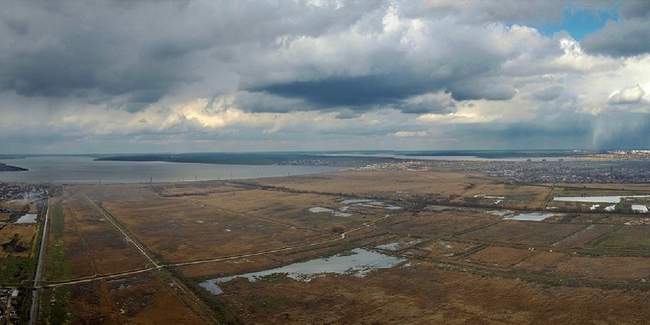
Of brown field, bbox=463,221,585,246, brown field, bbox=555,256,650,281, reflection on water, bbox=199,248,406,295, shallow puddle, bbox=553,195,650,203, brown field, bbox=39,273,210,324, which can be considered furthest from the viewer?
shallow puddle, bbox=553,195,650,203

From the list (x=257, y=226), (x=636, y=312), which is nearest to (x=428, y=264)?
(x=636, y=312)

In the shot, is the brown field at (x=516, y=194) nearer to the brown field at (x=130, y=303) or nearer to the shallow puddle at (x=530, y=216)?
the shallow puddle at (x=530, y=216)

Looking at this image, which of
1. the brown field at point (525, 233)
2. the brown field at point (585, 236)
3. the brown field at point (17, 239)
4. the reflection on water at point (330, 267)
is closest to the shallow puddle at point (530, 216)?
the brown field at point (525, 233)

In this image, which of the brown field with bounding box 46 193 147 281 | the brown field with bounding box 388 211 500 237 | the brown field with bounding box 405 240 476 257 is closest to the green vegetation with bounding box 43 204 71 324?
the brown field with bounding box 46 193 147 281

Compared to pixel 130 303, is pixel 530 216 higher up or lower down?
higher up

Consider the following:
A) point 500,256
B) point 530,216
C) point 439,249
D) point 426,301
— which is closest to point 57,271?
point 426,301

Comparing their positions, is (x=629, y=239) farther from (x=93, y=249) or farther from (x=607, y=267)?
(x=93, y=249)

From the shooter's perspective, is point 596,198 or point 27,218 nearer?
point 27,218

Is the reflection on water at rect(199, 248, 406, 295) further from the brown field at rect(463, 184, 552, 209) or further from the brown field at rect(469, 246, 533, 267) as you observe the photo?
the brown field at rect(463, 184, 552, 209)

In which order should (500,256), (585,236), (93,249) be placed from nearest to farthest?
(500,256) < (93,249) < (585,236)

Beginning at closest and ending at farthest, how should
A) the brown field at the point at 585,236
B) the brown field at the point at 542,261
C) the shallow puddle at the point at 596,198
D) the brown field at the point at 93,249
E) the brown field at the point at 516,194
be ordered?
the brown field at the point at 542,261 < the brown field at the point at 93,249 < the brown field at the point at 585,236 < the brown field at the point at 516,194 < the shallow puddle at the point at 596,198

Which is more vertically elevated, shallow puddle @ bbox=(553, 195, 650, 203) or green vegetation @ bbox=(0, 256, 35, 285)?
A: shallow puddle @ bbox=(553, 195, 650, 203)
